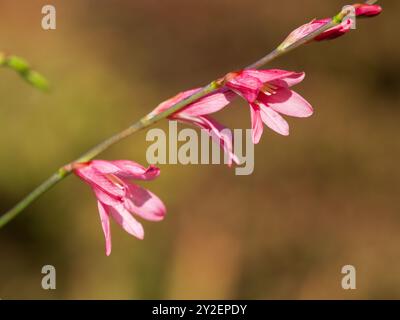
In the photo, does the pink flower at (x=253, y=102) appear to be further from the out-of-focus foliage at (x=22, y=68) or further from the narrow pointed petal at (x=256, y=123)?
the out-of-focus foliage at (x=22, y=68)

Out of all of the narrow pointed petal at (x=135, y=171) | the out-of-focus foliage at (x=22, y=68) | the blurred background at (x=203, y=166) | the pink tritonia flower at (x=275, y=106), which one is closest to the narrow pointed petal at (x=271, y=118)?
the pink tritonia flower at (x=275, y=106)

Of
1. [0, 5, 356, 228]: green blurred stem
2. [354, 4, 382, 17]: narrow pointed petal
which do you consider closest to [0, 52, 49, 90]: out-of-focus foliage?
[0, 5, 356, 228]: green blurred stem

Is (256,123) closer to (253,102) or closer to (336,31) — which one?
(253,102)

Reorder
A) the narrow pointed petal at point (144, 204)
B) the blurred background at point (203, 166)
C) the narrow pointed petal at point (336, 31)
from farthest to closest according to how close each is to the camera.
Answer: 1. the blurred background at point (203, 166)
2. the narrow pointed petal at point (144, 204)
3. the narrow pointed petal at point (336, 31)

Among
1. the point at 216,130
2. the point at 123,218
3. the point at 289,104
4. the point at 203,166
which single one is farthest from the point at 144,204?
the point at 203,166

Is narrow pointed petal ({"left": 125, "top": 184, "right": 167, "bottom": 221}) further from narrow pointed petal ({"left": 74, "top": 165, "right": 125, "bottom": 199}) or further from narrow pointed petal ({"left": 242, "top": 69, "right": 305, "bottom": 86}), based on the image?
narrow pointed petal ({"left": 242, "top": 69, "right": 305, "bottom": 86})

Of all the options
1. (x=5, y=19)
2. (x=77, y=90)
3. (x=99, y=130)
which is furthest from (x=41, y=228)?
(x=5, y=19)
